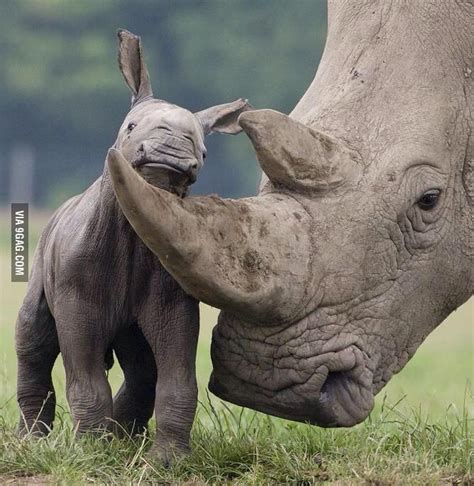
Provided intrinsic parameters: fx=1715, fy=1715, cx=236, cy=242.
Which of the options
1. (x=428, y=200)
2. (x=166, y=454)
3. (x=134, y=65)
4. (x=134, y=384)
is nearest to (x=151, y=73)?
(x=134, y=384)

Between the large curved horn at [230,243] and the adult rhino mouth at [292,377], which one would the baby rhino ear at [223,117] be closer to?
the large curved horn at [230,243]

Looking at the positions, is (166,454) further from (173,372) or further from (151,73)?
(151,73)

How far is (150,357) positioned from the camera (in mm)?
7047

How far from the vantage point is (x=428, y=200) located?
22.0 feet

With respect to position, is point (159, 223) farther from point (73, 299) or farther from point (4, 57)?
point (4, 57)

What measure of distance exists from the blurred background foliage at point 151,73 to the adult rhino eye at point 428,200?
86.2ft

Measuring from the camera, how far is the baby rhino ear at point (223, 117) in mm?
6492

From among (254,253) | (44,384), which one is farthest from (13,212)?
(254,253)

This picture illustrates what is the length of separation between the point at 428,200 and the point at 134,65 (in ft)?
4.14

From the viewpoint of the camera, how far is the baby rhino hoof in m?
6.49

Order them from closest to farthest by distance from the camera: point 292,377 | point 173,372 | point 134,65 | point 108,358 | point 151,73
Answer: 1. point 292,377
2. point 173,372
3. point 134,65
4. point 108,358
5. point 151,73

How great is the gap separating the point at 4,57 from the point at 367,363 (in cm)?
3354

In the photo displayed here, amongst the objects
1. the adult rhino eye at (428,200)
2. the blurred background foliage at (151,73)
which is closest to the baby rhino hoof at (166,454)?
the adult rhino eye at (428,200)

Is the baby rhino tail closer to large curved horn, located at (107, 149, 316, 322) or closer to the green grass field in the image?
the green grass field
